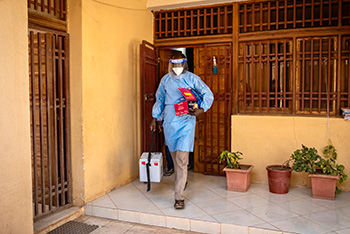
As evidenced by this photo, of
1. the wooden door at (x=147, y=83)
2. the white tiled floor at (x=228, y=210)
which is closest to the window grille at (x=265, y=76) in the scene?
the white tiled floor at (x=228, y=210)

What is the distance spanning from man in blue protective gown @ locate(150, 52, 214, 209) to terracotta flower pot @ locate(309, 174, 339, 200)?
155 cm

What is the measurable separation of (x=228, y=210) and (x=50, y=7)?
283 centimetres

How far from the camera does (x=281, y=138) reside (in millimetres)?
4359

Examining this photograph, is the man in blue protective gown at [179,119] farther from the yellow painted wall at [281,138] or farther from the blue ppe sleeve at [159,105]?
the yellow painted wall at [281,138]

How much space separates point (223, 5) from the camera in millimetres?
4703

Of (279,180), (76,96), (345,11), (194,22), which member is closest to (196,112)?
(76,96)

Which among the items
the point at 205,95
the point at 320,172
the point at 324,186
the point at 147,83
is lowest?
the point at 324,186

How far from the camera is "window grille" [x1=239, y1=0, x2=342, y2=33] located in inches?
166

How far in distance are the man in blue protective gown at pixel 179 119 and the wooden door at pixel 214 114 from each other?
4.07 ft

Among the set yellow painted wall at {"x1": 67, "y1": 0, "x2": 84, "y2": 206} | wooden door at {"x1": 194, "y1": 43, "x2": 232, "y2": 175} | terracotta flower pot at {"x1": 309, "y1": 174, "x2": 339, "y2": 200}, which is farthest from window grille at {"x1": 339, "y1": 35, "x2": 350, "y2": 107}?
yellow painted wall at {"x1": 67, "y1": 0, "x2": 84, "y2": 206}

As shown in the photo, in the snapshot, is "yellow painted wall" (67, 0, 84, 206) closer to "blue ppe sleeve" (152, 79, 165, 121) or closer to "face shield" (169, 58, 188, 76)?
"blue ppe sleeve" (152, 79, 165, 121)

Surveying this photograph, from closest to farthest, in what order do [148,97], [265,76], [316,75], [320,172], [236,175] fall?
[320,172], [236,175], [316,75], [265,76], [148,97]

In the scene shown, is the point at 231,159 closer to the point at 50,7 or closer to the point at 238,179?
the point at 238,179

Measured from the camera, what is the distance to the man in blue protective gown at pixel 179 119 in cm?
353
